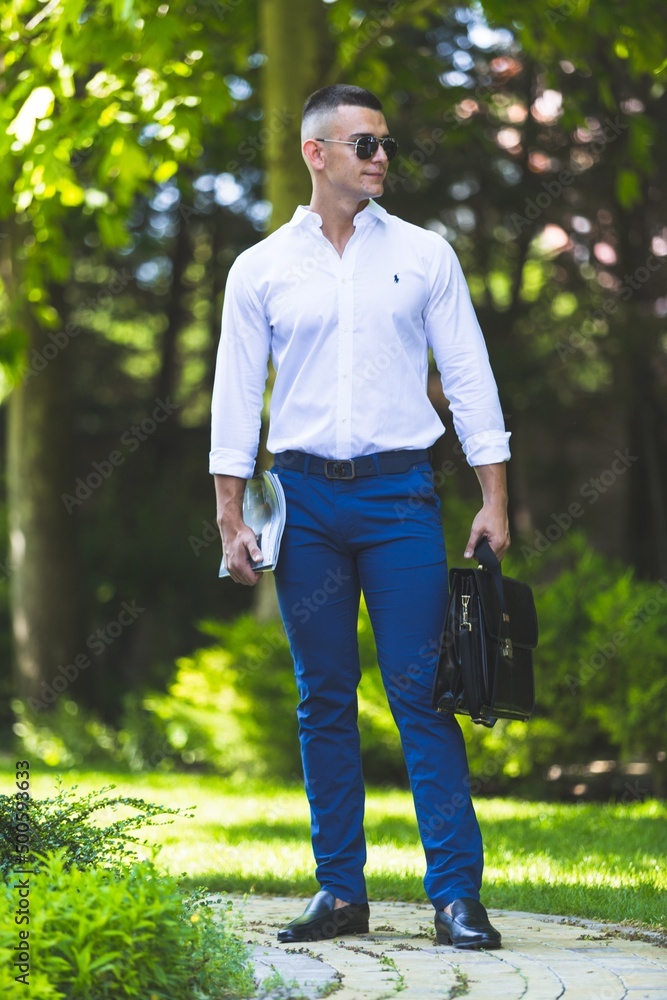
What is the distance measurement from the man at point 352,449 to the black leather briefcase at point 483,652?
0.21 feet

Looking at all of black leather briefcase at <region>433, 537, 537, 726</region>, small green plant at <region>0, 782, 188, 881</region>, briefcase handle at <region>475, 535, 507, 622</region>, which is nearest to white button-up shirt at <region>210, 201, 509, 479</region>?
briefcase handle at <region>475, 535, 507, 622</region>

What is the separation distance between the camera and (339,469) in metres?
3.77

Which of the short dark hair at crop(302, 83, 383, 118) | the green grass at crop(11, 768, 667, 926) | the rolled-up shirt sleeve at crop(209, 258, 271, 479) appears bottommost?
the green grass at crop(11, 768, 667, 926)

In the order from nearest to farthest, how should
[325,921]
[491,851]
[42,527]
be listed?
1. [325,921]
2. [491,851]
3. [42,527]

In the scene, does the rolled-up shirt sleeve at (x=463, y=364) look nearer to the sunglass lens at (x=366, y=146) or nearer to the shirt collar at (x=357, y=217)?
the shirt collar at (x=357, y=217)

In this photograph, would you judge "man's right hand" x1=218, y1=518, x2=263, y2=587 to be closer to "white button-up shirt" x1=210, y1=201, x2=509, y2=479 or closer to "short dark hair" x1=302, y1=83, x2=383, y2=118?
"white button-up shirt" x1=210, y1=201, x2=509, y2=479

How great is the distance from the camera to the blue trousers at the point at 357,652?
12.1 ft

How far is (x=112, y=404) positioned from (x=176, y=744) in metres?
6.77

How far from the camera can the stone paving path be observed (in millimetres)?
3082

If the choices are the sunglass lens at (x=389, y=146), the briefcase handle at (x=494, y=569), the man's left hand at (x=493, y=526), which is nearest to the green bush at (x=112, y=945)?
the briefcase handle at (x=494, y=569)

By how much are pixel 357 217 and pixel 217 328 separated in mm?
11535

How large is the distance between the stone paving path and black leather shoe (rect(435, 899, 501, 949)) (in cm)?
3

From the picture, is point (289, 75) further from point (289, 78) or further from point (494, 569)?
point (494, 569)

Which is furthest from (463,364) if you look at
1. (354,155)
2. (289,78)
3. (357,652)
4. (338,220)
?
(289,78)
